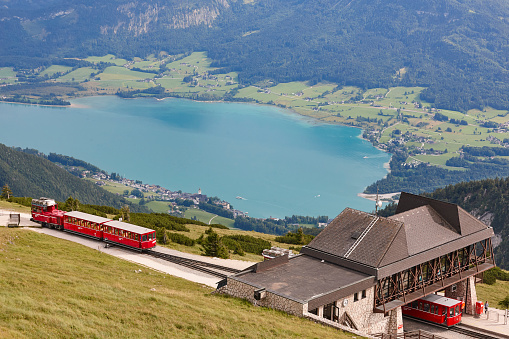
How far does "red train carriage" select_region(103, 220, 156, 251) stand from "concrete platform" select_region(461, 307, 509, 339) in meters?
20.6

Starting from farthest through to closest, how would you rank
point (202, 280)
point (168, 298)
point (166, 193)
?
point (166, 193) < point (202, 280) < point (168, 298)

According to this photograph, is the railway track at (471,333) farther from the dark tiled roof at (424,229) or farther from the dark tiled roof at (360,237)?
the dark tiled roof at (360,237)

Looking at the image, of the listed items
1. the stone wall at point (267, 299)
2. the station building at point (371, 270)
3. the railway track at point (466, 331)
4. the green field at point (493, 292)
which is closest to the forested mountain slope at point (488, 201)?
the green field at point (493, 292)

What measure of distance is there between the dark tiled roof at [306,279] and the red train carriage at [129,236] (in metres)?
12.6

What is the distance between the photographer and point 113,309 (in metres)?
21.2

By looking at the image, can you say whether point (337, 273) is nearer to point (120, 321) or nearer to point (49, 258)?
point (120, 321)

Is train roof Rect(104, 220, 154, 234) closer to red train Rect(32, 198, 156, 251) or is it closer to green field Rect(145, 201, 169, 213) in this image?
red train Rect(32, 198, 156, 251)

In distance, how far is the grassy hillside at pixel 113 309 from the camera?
1834 centimetres

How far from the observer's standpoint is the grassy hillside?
18344 millimetres

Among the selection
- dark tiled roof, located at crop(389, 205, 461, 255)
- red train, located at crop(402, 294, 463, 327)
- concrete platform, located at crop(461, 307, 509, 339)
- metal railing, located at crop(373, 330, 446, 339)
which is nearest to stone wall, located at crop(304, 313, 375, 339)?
metal railing, located at crop(373, 330, 446, 339)

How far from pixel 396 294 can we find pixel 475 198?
81385mm

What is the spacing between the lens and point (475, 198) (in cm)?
10325

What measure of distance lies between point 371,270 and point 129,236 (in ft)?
59.4

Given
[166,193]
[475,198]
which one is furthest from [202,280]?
[166,193]
